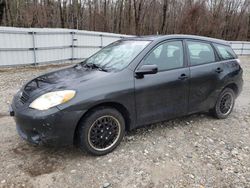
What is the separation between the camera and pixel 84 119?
9.81ft

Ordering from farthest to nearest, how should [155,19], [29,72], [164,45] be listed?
[155,19] < [29,72] < [164,45]

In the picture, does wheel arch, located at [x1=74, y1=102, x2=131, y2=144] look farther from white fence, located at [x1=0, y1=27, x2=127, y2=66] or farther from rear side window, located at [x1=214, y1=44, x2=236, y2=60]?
white fence, located at [x1=0, y1=27, x2=127, y2=66]

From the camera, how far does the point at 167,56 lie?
378 cm

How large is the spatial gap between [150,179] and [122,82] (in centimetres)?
130

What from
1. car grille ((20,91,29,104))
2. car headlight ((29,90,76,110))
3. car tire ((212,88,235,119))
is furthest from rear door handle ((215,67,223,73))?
car grille ((20,91,29,104))

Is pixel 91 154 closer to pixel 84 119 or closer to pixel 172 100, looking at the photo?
pixel 84 119

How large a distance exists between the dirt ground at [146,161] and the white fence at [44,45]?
217 inches

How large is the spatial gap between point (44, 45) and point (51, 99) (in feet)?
25.2

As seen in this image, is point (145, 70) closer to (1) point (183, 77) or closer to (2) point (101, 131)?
(1) point (183, 77)

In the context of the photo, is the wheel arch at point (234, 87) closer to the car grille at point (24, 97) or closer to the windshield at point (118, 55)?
the windshield at point (118, 55)

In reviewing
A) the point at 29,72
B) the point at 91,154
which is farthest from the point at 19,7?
the point at 91,154

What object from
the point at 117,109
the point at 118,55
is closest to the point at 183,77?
the point at 118,55

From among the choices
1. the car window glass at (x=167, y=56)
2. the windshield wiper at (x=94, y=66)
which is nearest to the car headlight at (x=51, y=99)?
the windshield wiper at (x=94, y=66)

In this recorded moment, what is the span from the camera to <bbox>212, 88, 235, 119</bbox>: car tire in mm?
4535
